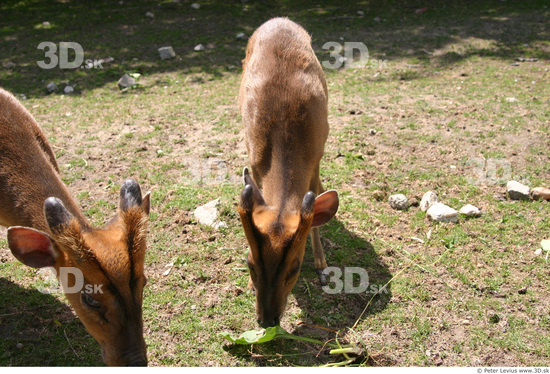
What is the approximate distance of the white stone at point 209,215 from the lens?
582 centimetres

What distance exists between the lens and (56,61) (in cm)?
1166

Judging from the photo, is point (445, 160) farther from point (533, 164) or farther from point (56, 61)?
point (56, 61)

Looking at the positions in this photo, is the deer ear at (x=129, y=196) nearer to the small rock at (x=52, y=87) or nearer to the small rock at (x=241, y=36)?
the small rock at (x=52, y=87)

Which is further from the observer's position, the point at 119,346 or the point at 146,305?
the point at 146,305

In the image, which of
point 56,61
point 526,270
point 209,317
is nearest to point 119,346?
point 209,317

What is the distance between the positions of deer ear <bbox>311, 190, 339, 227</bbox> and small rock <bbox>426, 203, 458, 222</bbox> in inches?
77.2

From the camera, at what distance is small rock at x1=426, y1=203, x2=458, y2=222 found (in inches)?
226

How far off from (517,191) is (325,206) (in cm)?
307

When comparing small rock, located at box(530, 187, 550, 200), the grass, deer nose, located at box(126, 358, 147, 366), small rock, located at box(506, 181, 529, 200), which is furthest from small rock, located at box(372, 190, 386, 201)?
deer nose, located at box(126, 358, 147, 366)

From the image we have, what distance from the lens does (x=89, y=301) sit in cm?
349

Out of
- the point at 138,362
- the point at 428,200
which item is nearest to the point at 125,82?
the point at 428,200

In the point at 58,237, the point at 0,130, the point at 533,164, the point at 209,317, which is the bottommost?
the point at 209,317

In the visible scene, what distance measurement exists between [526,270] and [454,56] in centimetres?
747

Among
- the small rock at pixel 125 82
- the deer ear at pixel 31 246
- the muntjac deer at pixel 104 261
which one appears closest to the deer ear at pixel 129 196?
the muntjac deer at pixel 104 261
